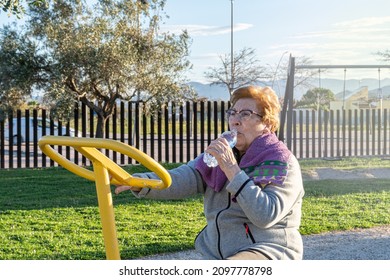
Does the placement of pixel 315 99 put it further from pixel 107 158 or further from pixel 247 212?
pixel 107 158

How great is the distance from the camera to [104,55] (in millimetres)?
11734

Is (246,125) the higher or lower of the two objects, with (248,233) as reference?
higher

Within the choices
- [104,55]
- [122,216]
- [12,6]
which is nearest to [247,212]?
[122,216]

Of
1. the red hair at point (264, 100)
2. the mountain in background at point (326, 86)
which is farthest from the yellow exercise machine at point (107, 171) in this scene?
the mountain in background at point (326, 86)

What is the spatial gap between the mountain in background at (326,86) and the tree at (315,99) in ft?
1.85

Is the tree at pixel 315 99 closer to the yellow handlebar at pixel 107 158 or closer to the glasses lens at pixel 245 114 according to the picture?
the glasses lens at pixel 245 114

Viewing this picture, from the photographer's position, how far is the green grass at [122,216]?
18.3 feet

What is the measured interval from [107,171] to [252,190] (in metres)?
0.52

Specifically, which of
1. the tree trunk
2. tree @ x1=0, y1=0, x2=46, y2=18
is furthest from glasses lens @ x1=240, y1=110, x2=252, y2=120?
the tree trunk

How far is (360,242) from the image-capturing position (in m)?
5.96

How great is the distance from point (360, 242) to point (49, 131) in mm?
8622
